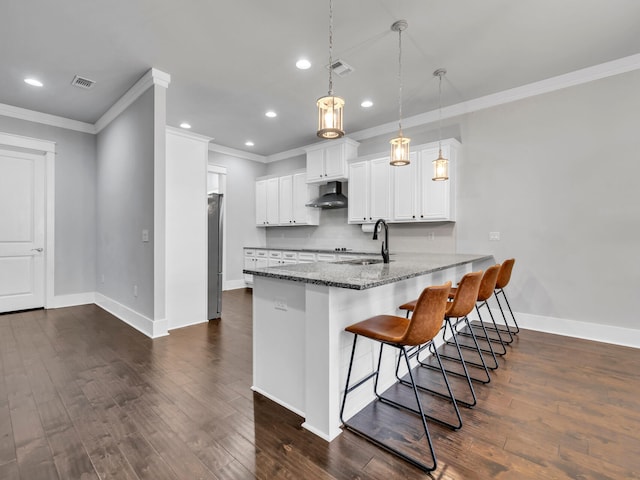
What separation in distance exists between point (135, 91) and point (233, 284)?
401 centimetres

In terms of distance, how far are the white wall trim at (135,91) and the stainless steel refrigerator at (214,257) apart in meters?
1.46

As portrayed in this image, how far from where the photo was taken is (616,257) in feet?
10.9

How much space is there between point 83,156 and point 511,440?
6.50 m

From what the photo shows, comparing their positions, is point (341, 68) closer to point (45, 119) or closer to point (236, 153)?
point (236, 153)

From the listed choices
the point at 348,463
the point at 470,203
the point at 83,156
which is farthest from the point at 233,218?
the point at 348,463

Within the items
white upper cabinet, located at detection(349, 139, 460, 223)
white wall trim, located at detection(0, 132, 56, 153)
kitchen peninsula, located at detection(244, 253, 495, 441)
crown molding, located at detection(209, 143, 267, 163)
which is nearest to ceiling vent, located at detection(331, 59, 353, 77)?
white upper cabinet, located at detection(349, 139, 460, 223)

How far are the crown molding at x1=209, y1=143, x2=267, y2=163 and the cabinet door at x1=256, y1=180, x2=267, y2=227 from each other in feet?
1.86

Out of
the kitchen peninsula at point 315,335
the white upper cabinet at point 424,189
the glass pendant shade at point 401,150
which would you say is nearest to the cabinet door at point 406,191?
the white upper cabinet at point 424,189

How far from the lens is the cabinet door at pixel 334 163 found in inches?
209

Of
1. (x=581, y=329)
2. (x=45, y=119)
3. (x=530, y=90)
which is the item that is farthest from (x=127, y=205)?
(x=581, y=329)

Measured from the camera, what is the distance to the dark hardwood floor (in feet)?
5.06

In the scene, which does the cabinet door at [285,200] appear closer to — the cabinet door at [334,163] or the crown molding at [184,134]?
the cabinet door at [334,163]

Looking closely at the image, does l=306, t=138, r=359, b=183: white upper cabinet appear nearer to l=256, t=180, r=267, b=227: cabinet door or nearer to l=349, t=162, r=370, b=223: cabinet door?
l=349, t=162, r=370, b=223: cabinet door

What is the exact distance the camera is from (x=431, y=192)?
433 cm
